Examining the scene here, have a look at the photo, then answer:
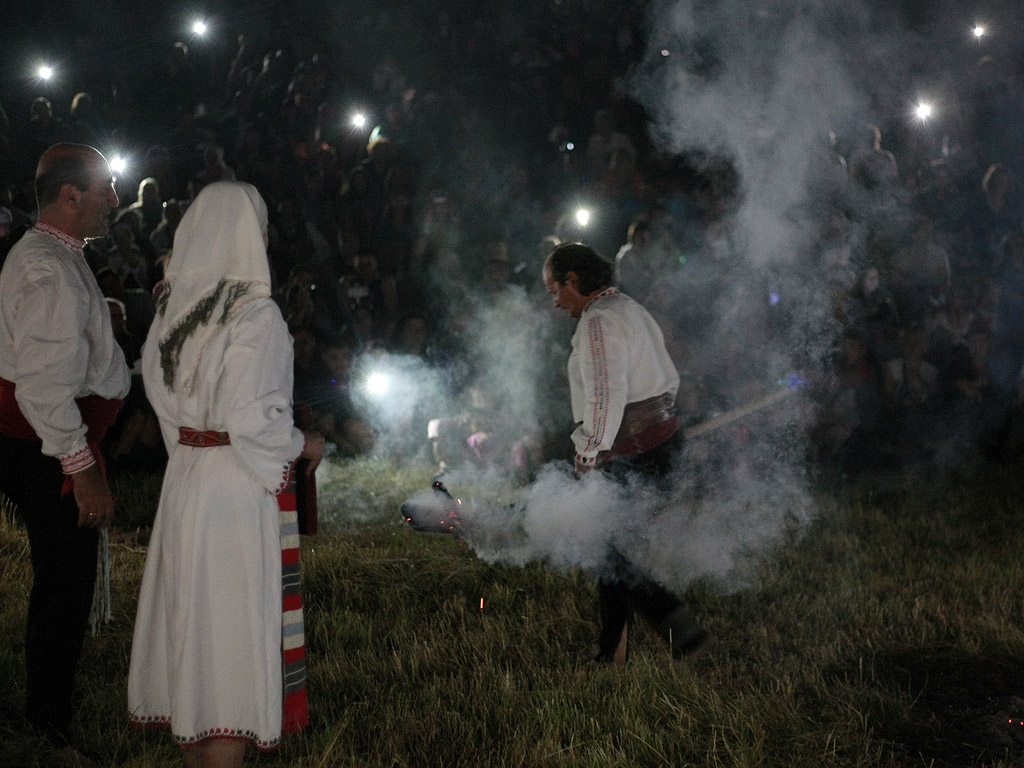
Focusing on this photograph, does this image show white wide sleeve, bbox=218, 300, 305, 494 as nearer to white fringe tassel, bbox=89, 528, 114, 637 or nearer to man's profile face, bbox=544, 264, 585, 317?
white fringe tassel, bbox=89, 528, 114, 637

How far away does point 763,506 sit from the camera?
239 inches

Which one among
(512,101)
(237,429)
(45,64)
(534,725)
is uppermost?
(45,64)

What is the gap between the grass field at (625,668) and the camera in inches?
121

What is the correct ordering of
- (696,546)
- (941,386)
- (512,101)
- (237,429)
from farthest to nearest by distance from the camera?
(512,101)
(941,386)
(696,546)
(237,429)

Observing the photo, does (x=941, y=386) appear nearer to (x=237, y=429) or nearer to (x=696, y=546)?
(x=696, y=546)

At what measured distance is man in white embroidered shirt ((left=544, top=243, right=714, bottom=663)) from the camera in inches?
142

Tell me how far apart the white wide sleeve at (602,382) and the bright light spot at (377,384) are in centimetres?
497

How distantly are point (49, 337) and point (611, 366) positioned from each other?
6.76 feet

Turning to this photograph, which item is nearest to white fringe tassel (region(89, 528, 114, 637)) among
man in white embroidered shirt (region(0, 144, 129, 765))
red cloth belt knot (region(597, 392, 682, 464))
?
man in white embroidered shirt (region(0, 144, 129, 765))

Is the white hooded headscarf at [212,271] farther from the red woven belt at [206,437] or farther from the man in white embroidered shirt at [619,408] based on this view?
the man in white embroidered shirt at [619,408]

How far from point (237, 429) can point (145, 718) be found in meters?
1.00

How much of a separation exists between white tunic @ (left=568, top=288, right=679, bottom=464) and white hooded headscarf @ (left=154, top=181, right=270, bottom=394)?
4.84 ft

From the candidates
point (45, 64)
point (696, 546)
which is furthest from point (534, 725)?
point (45, 64)

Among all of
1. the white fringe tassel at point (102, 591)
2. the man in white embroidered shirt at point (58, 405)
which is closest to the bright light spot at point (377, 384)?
the white fringe tassel at point (102, 591)
